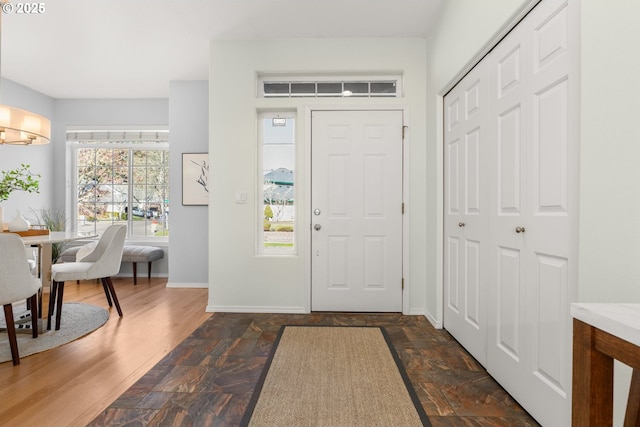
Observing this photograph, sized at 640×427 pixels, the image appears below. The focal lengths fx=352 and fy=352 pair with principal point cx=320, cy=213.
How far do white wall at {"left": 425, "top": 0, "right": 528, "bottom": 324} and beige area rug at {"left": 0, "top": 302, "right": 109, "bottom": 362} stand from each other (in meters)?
2.99

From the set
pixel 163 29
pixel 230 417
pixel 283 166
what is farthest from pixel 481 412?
pixel 163 29

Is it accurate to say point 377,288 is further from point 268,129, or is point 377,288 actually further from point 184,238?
point 184,238

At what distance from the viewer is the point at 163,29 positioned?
3387mm

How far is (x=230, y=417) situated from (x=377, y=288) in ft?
6.79

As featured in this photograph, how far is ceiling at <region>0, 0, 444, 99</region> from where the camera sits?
3.00 meters

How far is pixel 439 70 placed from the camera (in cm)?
305

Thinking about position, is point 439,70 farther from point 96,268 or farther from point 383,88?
point 96,268

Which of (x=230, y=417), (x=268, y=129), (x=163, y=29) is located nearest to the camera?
(x=230, y=417)

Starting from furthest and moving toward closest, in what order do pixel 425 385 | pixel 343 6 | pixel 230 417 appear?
1. pixel 343 6
2. pixel 425 385
3. pixel 230 417

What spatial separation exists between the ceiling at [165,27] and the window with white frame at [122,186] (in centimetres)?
138

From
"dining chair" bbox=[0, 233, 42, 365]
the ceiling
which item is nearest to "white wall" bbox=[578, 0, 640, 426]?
the ceiling

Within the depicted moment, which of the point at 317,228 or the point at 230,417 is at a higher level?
the point at 317,228

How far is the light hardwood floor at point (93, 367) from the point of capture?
177 centimetres

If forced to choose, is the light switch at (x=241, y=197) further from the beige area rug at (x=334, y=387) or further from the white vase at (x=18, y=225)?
the white vase at (x=18, y=225)
